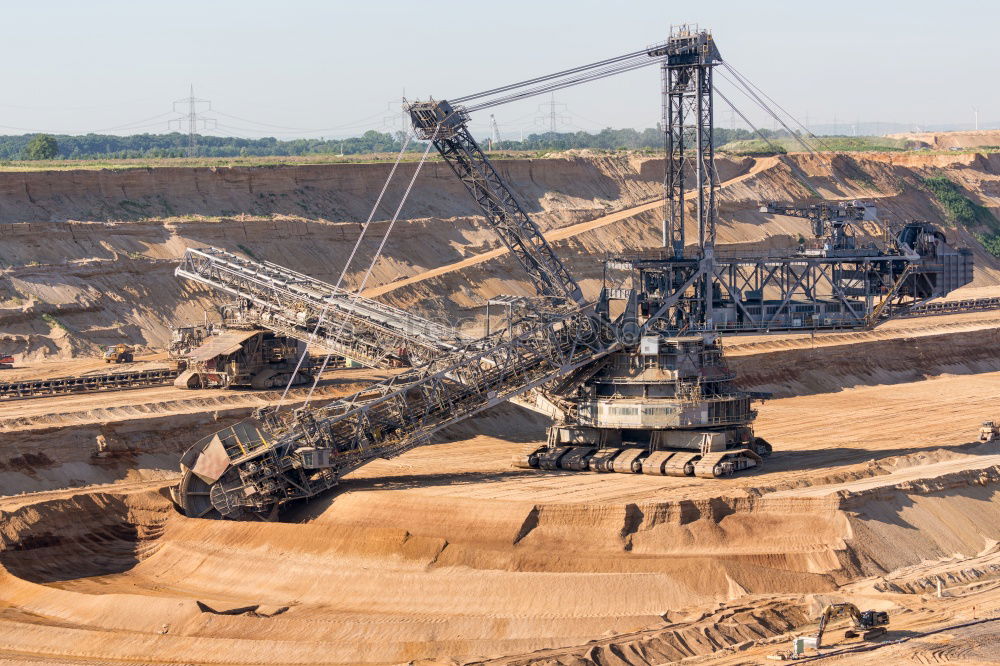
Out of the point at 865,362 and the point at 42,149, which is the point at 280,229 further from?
the point at 42,149

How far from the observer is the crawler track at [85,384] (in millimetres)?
69562

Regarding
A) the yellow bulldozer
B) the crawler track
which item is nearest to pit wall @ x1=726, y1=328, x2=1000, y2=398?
the crawler track

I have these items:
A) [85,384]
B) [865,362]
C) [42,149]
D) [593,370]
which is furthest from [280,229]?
[42,149]

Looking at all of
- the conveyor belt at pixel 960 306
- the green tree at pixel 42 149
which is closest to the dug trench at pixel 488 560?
the conveyor belt at pixel 960 306

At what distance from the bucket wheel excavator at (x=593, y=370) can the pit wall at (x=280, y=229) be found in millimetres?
31479

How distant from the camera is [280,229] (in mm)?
101688

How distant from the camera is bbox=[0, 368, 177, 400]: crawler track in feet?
228

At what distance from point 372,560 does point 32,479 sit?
16817 mm

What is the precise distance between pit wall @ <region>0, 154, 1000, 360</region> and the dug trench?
2753cm

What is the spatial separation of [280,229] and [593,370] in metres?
47.0

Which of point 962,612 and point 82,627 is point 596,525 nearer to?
point 962,612

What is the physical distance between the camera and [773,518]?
50188 mm

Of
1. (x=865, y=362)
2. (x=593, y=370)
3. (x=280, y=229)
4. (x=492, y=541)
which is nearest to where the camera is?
(x=492, y=541)

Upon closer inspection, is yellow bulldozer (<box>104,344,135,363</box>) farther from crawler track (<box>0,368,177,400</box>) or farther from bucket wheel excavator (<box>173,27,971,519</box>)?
bucket wheel excavator (<box>173,27,971,519</box>)
